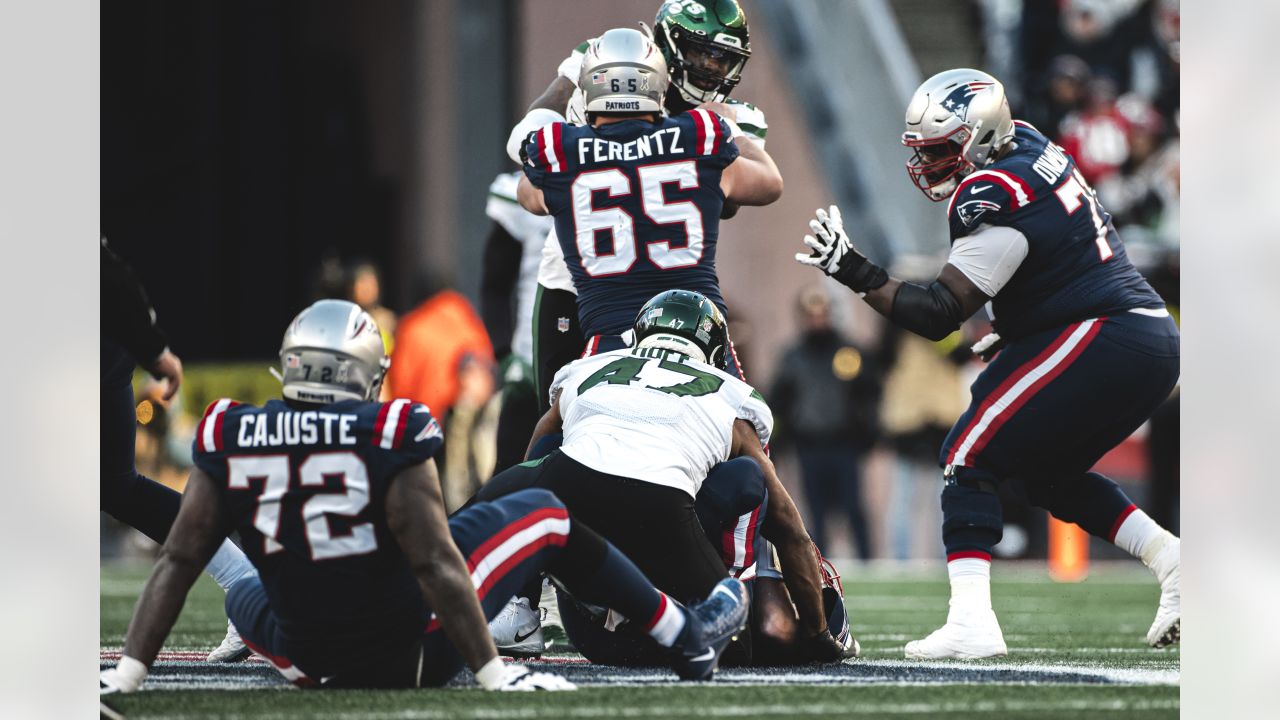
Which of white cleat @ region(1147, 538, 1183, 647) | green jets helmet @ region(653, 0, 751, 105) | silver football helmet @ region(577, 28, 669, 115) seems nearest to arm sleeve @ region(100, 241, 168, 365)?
silver football helmet @ region(577, 28, 669, 115)

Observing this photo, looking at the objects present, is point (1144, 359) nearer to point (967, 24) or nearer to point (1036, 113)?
point (1036, 113)

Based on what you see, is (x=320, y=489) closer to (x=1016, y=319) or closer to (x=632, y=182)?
(x=632, y=182)

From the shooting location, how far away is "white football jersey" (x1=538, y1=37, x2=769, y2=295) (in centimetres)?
576

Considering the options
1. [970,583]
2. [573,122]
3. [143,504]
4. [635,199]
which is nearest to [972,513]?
[970,583]

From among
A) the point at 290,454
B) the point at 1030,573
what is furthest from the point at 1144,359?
the point at 1030,573

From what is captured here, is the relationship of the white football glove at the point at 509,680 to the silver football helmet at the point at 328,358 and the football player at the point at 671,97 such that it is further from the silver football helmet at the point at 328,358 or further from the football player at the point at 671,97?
A: the football player at the point at 671,97

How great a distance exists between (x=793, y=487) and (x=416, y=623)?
30.8 ft

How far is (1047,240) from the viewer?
5.16 metres

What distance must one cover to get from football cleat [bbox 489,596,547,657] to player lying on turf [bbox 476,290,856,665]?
0.36 m

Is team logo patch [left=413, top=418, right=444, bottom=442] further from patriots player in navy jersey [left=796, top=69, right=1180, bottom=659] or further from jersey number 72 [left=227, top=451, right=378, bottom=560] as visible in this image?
patriots player in navy jersey [left=796, top=69, right=1180, bottom=659]

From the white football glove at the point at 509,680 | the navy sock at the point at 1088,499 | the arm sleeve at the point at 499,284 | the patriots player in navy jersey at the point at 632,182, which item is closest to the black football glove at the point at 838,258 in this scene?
the patriots player in navy jersey at the point at 632,182

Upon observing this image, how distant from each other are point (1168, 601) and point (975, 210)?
Result: 1.31 meters

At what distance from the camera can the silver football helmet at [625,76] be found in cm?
523
